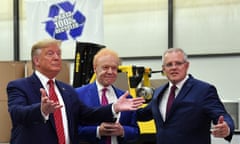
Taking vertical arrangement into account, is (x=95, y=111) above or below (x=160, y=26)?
below

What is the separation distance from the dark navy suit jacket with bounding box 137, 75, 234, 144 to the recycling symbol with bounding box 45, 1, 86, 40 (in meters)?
2.60

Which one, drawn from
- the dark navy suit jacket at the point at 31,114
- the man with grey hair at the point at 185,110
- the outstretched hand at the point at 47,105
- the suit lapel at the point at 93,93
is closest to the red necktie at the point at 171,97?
the man with grey hair at the point at 185,110

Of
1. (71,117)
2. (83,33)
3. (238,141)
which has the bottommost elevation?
(238,141)

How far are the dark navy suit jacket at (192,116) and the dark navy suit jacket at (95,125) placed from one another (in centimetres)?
21

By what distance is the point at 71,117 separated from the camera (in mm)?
2195

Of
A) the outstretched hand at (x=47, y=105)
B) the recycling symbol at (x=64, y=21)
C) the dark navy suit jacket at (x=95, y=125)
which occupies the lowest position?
the dark navy suit jacket at (x=95, y=125)

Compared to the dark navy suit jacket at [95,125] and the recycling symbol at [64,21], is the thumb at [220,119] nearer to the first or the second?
the dark navy suit jacket at [95,125]

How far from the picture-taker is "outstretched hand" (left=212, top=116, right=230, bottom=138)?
84.6 inches

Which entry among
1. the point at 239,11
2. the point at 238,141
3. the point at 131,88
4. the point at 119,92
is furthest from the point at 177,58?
the point at 239,11

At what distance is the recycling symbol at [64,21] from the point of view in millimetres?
4797

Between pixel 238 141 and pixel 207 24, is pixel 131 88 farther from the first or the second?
pixel 207 24

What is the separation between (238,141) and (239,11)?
238 centimetres

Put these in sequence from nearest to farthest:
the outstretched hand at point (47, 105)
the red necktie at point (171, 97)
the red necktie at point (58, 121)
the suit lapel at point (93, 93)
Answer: the outstretched hand at point (47, 105), the red necktie at point (58, 121), the red necktie at point (171, 97), the suit lapel at point (93, 93)

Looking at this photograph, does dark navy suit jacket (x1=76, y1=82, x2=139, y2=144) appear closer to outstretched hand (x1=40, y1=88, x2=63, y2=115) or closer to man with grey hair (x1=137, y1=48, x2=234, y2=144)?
man with grey hair (x1=137, y1=48, x2=234, y2=144)
